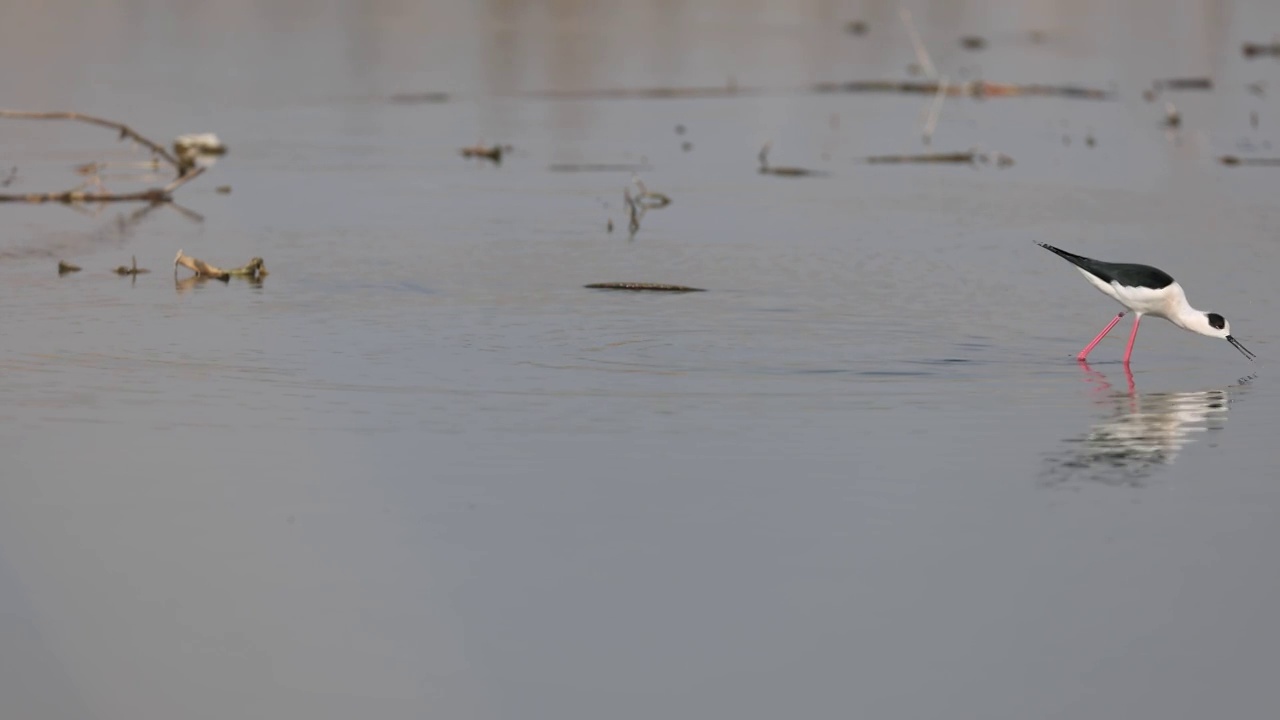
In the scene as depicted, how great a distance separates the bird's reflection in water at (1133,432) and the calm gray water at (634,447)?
37mm

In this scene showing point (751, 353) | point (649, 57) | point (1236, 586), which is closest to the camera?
point (1236, 586)

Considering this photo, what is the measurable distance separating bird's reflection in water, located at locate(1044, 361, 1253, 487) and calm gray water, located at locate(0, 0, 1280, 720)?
4 centimetres

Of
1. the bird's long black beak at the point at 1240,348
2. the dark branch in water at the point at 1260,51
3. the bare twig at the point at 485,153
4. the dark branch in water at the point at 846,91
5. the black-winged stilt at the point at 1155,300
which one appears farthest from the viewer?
the dark branch in water at the point at 1260,51

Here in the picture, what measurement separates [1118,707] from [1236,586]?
4.53 feet

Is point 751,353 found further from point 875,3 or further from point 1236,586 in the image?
point 875,3

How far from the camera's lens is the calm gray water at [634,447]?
6328mm

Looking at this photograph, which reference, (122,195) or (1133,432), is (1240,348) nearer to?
(1133,432)

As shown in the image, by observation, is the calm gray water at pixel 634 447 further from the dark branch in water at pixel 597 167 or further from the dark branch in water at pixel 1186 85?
the dark branch in water at pixel 1186 85

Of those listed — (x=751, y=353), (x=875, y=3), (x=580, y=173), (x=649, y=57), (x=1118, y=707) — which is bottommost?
(x=1118, y=707)

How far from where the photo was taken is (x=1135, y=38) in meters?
37.8

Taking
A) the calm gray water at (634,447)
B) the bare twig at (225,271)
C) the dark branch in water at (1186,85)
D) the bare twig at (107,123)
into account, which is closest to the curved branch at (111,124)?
the bare twig at (107,123)

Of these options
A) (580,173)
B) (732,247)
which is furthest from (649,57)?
(732,247)

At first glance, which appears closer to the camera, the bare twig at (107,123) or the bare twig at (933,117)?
the bare twig at (107,123)

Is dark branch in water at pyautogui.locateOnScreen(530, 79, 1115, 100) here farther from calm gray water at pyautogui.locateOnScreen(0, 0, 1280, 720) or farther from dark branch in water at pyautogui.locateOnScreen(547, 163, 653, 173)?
dark branch in water at pyautogui.locateOnScreen(547, 163, 653, 173)
